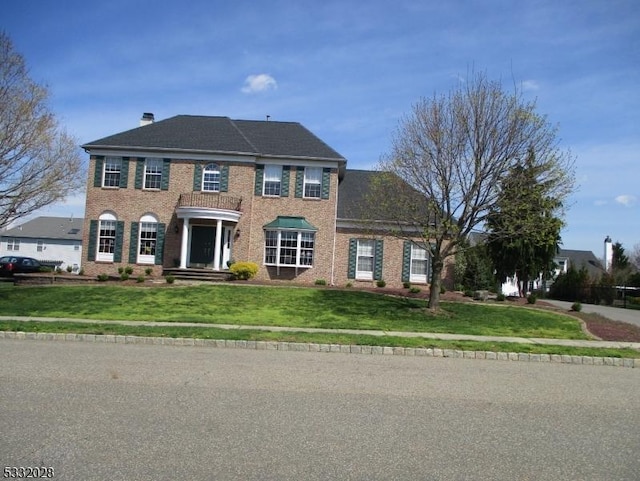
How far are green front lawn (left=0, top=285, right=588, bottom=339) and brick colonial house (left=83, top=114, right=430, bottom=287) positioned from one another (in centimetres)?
506

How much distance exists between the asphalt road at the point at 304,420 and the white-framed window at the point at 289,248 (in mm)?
17739

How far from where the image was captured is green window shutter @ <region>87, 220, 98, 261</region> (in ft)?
91.5

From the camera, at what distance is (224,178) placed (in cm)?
2803

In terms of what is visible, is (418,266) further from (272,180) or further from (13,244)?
(13,244)

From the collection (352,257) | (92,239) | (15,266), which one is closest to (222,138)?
(92,239)

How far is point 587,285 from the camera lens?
38.5 meters

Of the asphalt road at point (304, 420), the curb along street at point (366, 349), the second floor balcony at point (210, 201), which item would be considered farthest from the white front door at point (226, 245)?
the asphalt road at point (304, 420)

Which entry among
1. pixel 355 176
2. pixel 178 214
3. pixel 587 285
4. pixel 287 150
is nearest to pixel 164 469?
pixel 178 214

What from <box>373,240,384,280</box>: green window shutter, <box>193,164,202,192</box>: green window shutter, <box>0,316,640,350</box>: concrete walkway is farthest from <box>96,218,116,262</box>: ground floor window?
<box>373,240,384,280</box>: green window shutter

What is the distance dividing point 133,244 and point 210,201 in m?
4.45

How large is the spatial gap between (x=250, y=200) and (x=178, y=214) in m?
3.64

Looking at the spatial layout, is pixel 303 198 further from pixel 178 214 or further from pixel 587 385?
pixel 587 385

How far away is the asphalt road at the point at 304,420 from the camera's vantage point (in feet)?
15.6

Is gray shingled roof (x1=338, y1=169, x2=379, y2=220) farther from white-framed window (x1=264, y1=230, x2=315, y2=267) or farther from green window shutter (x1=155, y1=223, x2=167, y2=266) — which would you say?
green window shutter (x1=155, y1=223, x2=167, y2=266)
